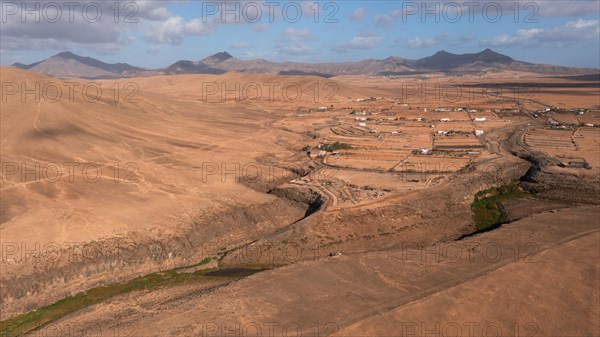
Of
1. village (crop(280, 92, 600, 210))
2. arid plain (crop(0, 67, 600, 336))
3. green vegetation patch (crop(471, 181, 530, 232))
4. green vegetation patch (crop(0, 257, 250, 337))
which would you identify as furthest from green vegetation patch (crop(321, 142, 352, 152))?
green vegetation patch (crop(0, 257, 250, 337))

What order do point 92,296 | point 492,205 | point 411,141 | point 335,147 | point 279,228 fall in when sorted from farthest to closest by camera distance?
point 411,141
point 335,147
point 492,205
point 279,228
point 92,296

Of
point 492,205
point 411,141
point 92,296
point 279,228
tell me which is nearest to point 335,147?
point 411,141

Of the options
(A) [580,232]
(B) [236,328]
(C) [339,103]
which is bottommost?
(B) [236,328]

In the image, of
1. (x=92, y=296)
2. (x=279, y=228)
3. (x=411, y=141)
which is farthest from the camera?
(x=411, y=141)

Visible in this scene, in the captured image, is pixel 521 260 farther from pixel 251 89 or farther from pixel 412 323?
pixel 251 89

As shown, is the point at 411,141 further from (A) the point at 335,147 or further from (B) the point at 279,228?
(B) the point at 279,228

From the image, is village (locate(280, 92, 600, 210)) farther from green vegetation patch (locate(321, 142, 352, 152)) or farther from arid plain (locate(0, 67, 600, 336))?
arid plain (locate(0, 67, 600, 336))

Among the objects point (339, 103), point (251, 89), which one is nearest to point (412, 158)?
point (339, 103)

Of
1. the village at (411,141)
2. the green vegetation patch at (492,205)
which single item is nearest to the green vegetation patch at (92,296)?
the village at (411,141)
